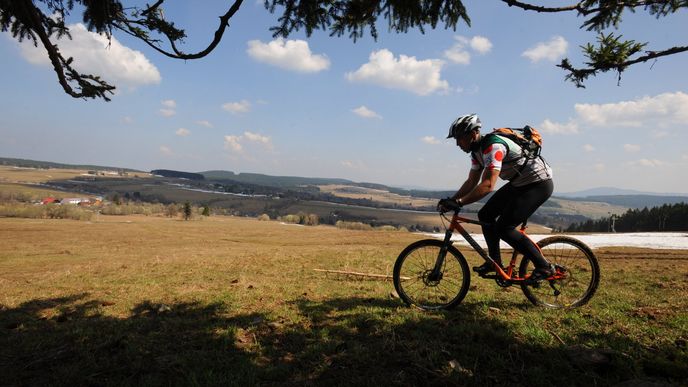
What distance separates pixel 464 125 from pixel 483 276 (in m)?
2.58

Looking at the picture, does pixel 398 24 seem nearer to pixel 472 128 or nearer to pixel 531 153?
pixel 472 128

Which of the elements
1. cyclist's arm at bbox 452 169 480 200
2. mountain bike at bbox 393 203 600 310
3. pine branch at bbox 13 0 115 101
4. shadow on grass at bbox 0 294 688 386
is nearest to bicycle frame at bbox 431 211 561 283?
mountain bike at bbox 393 203 600 310

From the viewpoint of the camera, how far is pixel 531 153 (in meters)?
6.02

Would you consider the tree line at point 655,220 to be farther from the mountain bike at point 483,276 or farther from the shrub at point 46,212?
the shrub at point 46,212

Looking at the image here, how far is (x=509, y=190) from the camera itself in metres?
6.23

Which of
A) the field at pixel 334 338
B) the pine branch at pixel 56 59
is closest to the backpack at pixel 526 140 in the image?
the field at pixel 334 338

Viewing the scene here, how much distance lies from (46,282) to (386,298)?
34.6ft

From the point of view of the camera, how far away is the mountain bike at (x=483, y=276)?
251 inches

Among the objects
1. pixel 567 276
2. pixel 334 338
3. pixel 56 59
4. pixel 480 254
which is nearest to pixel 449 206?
pixel 480 254

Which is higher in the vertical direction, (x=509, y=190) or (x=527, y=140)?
(x=527, y=140)

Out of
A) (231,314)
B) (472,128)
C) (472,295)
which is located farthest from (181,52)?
(472,295)

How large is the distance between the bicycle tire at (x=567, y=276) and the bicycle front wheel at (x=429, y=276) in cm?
111

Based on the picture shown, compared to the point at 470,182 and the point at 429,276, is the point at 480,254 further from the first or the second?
the point at 470,182

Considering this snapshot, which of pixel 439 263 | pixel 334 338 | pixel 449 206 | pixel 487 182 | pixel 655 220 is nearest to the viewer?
pixel 334 338
